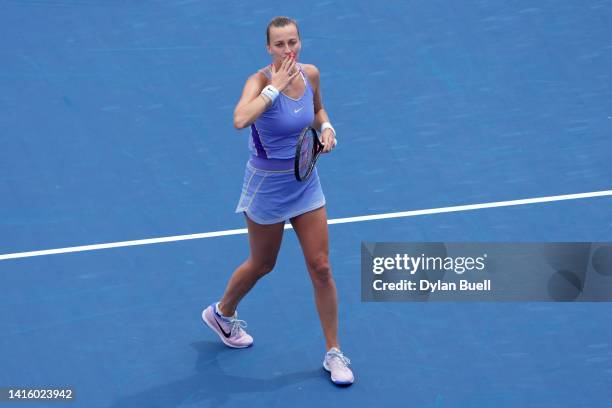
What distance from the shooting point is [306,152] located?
6734 mm

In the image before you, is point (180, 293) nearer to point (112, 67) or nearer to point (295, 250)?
point (295, 250)

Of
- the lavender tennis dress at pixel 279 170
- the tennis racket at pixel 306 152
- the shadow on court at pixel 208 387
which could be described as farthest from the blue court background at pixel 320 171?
the tennis racket at pixel 306 152

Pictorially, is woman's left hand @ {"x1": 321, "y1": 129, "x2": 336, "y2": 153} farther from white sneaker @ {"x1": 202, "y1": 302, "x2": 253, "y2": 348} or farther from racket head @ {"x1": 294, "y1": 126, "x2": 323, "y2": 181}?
white sneaker @ {"x1": 202, "y1": 302, "x2": 253, "y2": 348}

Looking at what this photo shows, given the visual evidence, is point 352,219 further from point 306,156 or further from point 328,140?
point 306,156

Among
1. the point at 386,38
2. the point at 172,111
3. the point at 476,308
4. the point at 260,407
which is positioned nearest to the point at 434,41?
the point at 386,38

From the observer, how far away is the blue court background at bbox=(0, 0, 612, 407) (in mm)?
7336

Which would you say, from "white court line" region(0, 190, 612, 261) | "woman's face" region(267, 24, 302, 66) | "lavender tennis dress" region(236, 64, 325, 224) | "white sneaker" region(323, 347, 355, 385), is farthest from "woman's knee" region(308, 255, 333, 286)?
"white court line" region(0, 190, 612, 261)

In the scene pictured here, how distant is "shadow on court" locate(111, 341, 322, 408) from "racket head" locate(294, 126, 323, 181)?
52.5 inches

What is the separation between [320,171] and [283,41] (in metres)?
2.62

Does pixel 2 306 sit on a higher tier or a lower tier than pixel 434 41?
lower

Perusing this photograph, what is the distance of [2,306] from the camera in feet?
25.6

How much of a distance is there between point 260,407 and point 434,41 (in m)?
4.64

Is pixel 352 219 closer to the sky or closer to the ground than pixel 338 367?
closer to the sky

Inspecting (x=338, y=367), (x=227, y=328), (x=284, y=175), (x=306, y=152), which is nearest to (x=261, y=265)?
(x=227, y=328)
